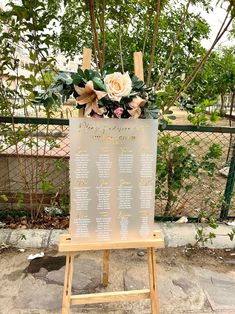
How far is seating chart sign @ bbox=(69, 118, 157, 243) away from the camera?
139 cm

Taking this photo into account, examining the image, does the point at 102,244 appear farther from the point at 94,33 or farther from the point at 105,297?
the point at 94,33

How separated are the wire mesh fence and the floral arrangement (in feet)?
3.28

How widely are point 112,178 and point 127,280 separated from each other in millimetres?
860

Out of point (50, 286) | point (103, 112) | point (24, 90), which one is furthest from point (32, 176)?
point (103, 112)

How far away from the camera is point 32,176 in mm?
2488

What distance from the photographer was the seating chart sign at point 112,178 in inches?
54.7

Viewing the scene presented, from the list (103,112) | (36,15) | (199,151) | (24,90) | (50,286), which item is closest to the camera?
(103,112)

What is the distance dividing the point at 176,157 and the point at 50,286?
140cm

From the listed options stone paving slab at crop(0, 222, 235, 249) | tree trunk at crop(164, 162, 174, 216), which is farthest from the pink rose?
stone paving slab at crop(0, 222, 235, 249)

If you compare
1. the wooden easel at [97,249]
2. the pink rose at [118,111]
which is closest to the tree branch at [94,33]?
the wooden easel at [97,249]

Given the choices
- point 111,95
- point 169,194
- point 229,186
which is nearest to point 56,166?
point 169,194

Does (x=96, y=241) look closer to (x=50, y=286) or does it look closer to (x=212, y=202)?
(x=50, y=286)

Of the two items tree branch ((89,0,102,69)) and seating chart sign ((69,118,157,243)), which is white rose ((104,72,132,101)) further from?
tree branch ((89,0,102,69))

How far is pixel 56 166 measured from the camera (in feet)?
8.32
